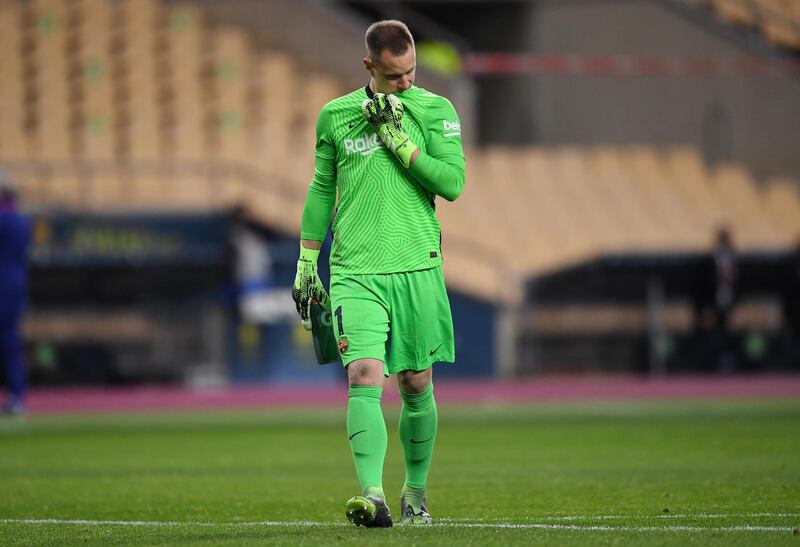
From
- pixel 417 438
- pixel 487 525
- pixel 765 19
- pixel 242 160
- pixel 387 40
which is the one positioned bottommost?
pixel 487 525

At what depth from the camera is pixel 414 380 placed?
20.5 feet

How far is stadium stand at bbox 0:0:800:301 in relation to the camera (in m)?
20.9

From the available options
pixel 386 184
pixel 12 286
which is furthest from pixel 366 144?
pixel 12 286

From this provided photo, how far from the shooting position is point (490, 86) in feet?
86.2

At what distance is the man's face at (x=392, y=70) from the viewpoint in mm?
6188

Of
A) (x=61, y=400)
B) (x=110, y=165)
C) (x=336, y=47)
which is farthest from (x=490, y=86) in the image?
(x=61, y=400)

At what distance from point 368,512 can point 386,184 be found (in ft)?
4.50

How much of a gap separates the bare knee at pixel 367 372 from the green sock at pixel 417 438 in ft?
1.07

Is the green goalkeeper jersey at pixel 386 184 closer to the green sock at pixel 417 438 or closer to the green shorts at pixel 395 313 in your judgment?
the green shorts at pixel 395 313

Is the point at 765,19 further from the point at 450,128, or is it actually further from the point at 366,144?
the point at 366,144

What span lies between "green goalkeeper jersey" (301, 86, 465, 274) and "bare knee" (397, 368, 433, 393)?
429 mm

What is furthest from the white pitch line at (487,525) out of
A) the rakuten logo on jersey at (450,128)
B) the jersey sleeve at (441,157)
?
the rakuten logo on jersey at (450,128)

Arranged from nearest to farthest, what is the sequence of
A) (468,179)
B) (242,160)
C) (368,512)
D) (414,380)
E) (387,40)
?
(368,512)
(387,40)
(414,380)
(242,160)
(468,179)

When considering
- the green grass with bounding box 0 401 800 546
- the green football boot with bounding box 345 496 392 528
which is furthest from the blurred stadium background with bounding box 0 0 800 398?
the green football boot with bounding box 345 496 392 528
